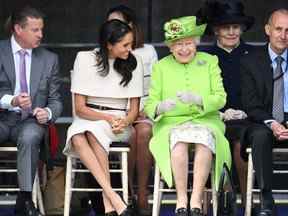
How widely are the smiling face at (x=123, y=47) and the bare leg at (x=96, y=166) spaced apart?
565 mm

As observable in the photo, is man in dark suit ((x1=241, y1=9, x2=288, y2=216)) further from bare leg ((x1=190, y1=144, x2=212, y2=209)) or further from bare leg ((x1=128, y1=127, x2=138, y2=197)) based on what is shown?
bare leg ((x1=128, y1=127, x2=138, y2=197))

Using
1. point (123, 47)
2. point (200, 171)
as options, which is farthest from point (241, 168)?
point (123, 47)

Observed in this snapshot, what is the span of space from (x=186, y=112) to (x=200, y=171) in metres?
0.43

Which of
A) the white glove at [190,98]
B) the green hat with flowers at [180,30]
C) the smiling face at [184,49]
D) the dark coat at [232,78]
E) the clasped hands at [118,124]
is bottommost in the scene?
the clasped hands at [118,124]

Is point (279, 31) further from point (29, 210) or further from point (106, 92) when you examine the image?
point (29, 210)

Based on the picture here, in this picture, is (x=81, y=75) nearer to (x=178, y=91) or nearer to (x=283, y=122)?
(x=178, y=91)

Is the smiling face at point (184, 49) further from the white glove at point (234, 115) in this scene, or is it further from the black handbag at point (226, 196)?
the black handbag at point (226, 196)

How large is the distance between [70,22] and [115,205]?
6.60ft

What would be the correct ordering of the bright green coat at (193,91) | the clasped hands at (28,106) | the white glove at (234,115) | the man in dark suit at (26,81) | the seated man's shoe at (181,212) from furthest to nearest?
the white glove at (234,115) → the man in dark suit at (26,81) → the clasped hands at (28,106) → the bright green coat at (193,91) → the seated man's shoe at (181,212)

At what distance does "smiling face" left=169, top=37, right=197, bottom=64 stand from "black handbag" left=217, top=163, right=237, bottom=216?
0.70 metres

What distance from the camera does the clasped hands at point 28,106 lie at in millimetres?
6469

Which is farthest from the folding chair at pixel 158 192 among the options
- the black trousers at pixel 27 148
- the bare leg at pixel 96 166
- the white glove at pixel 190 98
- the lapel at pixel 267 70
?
the black trousers at pixel 27 148

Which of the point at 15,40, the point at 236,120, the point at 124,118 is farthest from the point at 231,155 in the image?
the point at 15,40

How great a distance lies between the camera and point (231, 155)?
6.77 m
